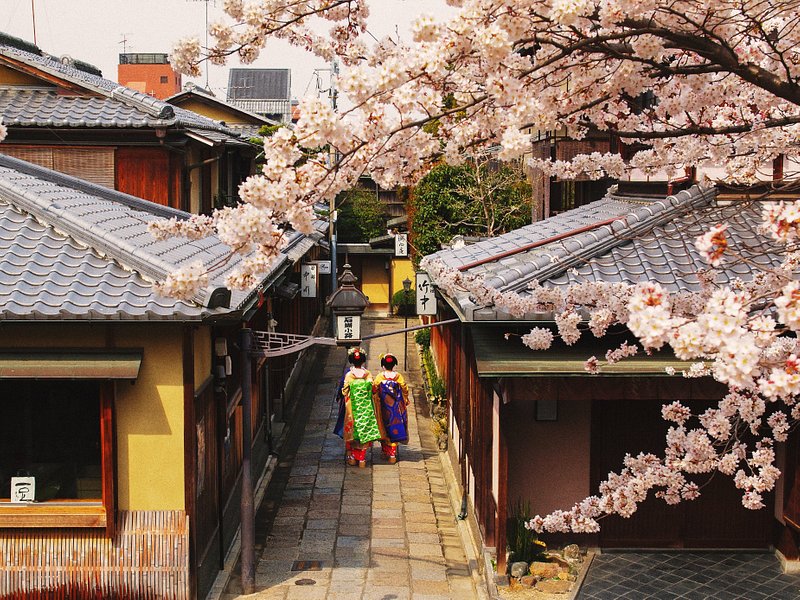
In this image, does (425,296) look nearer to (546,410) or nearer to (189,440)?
(546,410)

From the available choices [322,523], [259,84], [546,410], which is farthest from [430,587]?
[259,84]

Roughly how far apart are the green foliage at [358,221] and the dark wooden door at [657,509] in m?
29.4

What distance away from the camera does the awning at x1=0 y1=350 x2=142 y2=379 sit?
9.59 meters

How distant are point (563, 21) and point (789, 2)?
1601mm

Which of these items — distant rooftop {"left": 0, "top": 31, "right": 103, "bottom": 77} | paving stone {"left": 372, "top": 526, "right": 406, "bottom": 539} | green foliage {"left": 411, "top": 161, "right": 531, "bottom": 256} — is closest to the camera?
paving stone {"left": 372, "top": 526, "right": 406, "bottom": 539}

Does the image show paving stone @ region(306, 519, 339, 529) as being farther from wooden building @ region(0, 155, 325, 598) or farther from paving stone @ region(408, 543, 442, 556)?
wooden building @ region(0, 155, 325, 598)

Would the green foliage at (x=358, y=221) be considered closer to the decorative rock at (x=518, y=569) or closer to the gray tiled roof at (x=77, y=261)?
the gray tiled roof at (x=77, y=261)

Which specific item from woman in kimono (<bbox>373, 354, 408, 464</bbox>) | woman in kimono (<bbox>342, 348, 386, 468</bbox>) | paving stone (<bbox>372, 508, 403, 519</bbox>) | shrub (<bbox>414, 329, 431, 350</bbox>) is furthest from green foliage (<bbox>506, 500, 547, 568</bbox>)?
shrub (<bbox>414, 329, 431, 350</bbox>)

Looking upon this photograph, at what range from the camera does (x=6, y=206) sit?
11266 mm

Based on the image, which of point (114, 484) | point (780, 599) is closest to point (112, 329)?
point (114, 484)

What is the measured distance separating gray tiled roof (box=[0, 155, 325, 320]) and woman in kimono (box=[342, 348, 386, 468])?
15.0 ft

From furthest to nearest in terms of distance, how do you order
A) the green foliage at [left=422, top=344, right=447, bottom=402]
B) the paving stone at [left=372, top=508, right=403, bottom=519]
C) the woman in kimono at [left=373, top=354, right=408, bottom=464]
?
the green foliage at [left=422, top=344, right=447, bottom=402] < the woman in kimono at [left=373, top=354, right=408, bottom=464] < the paving stone at [left=372, top=508, right=403, bottom=519]

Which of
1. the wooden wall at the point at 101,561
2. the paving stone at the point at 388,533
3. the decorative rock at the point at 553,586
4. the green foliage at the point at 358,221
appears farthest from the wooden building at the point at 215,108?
the decorative rock at the point at 553,586

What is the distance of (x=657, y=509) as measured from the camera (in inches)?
464
